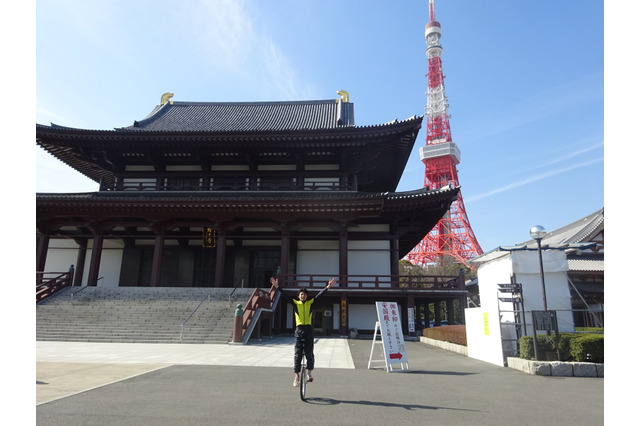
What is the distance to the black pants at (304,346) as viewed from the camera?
19.0 ft

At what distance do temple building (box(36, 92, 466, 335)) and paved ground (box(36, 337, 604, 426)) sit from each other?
8566mm

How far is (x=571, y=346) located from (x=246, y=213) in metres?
13.7

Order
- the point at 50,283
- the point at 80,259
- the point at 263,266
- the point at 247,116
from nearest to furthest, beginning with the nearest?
1. the point at 50,283
2. the point at 80,259
3. the point at 263,266
4. the point at 247,116

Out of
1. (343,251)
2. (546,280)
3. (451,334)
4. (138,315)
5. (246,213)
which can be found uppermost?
(246,213)

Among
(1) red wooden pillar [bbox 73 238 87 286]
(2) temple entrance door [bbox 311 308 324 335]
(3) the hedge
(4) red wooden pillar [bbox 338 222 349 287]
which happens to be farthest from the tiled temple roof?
(3) the hedge

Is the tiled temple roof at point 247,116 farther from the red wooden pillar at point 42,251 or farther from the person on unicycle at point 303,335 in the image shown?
the person on unicycle at point 303,335

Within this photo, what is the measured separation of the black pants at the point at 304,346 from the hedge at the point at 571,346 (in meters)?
5.72

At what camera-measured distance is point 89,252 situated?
2045 centimetres

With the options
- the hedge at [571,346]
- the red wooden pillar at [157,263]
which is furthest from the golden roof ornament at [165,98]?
the hedge at [571,346]

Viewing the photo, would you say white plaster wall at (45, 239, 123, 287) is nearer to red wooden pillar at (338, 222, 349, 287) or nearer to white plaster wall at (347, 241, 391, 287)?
red wooden pillar at (338, 222, 349, 287)

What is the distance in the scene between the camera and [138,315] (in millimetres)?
14914

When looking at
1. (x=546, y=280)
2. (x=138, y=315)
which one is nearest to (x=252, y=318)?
(x=138, y=315)

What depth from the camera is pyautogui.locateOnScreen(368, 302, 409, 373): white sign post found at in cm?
849

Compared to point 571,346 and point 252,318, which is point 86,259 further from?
point 571,346
